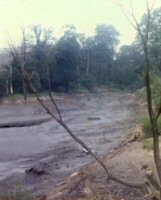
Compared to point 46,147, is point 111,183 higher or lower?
higher

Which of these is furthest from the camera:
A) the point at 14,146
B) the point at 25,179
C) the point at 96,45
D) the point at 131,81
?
the point at 96,45

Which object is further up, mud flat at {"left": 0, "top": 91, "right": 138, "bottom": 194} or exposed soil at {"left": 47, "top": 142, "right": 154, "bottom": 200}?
exposed soil at {"left": 47, "top": 142, "right": 154, "bottom": 200}

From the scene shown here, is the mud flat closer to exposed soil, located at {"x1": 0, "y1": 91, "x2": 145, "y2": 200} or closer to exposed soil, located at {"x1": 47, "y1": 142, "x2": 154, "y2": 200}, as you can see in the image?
exposed soil, located at {"x1": 0, "y1": 91, "x2": 145, "y2": 200}

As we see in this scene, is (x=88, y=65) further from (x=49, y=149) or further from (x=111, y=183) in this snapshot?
(x=111, y=183)

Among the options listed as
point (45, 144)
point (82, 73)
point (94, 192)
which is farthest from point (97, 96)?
point (94, 192)

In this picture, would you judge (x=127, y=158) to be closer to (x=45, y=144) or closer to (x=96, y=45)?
(x=45, y=144)

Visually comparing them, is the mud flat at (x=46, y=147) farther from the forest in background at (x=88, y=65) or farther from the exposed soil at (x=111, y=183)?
the forest in background at (x=88, y=65)

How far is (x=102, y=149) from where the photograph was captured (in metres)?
21.5

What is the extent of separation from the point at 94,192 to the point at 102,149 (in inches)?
422

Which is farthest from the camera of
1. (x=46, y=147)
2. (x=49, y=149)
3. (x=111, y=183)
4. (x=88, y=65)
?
(x=88, y=65)

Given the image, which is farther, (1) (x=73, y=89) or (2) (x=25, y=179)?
(1) (x=73, y=89)

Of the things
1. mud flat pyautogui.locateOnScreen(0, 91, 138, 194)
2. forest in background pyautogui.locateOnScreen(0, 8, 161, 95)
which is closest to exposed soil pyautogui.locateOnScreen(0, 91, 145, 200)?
mud flat pyautogui.locateOnScreen(0, 91, 138, 194)

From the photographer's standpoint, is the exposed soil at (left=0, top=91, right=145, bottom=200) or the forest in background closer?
the exposed soil at (left=0, top=91, right=145, bottom=200)

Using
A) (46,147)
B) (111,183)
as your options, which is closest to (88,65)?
(46,147)
